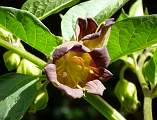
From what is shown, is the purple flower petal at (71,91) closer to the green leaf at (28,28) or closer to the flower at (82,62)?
the flower at (82,62)

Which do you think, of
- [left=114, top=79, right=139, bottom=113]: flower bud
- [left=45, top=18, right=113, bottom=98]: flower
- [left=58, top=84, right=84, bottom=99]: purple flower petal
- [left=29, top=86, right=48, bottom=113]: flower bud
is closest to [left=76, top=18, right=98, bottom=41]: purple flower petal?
[left=45, top=18, right=113, bottom=98]: flower

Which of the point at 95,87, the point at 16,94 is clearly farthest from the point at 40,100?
the point at 95,87

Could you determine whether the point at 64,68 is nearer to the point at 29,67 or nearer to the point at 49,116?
the point at 29,67

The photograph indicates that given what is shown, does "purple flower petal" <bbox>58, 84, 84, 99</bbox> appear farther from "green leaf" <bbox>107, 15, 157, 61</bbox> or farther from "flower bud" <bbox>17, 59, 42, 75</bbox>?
"flower bud" <bbox>17, 59, 42, 75</bbox>

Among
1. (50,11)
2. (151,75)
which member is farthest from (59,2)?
(151,75)

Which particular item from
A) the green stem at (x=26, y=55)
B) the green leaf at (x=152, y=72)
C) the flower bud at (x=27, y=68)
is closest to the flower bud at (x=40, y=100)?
the flower bud at (x=27, y=68)

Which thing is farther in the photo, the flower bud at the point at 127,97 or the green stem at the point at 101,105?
the flower bud at the point at 127,97

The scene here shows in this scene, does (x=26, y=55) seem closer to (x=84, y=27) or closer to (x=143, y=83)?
(x=84, y=27)
